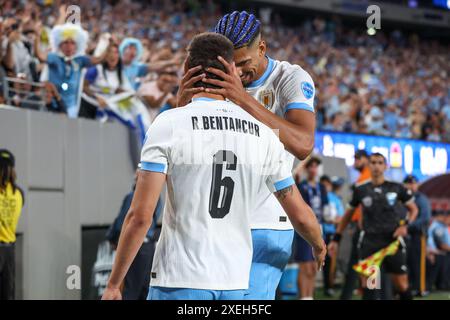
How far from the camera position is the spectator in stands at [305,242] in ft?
35.1

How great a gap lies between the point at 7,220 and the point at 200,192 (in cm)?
574

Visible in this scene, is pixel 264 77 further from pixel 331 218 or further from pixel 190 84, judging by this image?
pixel 331 218

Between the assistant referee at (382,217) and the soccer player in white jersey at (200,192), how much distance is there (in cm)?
676

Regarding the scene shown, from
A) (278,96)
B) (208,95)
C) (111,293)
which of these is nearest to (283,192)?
(208,95)

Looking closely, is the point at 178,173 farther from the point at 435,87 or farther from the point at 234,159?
the point at 435,87

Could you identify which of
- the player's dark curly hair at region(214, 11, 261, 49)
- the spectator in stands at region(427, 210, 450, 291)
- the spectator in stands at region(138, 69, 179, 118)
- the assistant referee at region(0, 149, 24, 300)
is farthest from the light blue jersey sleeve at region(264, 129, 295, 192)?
the spectator in stands at region(427, 210, 450, 291)

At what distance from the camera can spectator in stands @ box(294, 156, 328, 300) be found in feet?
35.1

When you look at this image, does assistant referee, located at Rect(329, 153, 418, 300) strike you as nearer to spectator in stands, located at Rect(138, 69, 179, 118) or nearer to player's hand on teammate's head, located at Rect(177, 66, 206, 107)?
spectator in stands, located at Rect(138, 69, 179, 118)

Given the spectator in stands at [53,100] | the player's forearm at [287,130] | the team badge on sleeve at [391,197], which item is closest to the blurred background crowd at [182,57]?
the spectator in stands at [53,100]

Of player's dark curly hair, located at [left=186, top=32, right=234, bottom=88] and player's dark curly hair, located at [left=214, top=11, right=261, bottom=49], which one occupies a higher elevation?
player's dark curly hair, located at [left=214, top=11, right=261, bottom=49]

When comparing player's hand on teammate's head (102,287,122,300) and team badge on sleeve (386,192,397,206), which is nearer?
player's hand on teammate's head (102,287,122,300)

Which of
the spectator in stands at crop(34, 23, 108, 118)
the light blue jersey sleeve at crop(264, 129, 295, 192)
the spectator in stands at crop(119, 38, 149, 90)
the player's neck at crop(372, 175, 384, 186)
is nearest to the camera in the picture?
the light blue jersey sleeve at crop(264, 129, 295, 192)

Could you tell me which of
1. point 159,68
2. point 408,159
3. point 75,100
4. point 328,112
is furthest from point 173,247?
point 408,159

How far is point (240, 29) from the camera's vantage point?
4461 mm
